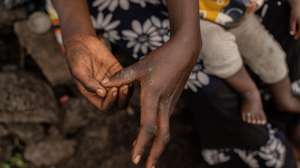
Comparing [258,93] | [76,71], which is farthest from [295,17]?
[76,71]

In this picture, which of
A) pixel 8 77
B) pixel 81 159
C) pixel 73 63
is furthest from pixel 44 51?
pixel 73 63

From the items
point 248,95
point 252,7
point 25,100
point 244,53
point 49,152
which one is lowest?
point 49,152

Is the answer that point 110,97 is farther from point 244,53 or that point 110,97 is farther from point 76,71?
point 244,53

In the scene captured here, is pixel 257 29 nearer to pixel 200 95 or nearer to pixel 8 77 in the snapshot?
pixel 200 95

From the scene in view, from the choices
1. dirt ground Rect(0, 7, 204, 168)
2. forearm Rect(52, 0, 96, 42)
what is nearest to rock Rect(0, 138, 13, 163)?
dirt ground Rect(0, 7, 204, 168)

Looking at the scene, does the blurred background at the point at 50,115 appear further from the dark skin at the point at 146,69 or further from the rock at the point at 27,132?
the dark skin at the point at 146,69

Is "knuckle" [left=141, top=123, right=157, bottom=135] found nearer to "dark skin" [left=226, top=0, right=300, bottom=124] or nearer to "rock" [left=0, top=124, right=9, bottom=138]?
"dark skin" [left=226, top=0, right=300, bottom=124]

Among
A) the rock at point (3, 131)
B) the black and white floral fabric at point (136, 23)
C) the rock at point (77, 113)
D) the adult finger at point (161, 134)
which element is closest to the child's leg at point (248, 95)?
the black and white floral fabric at point (136, 23)
